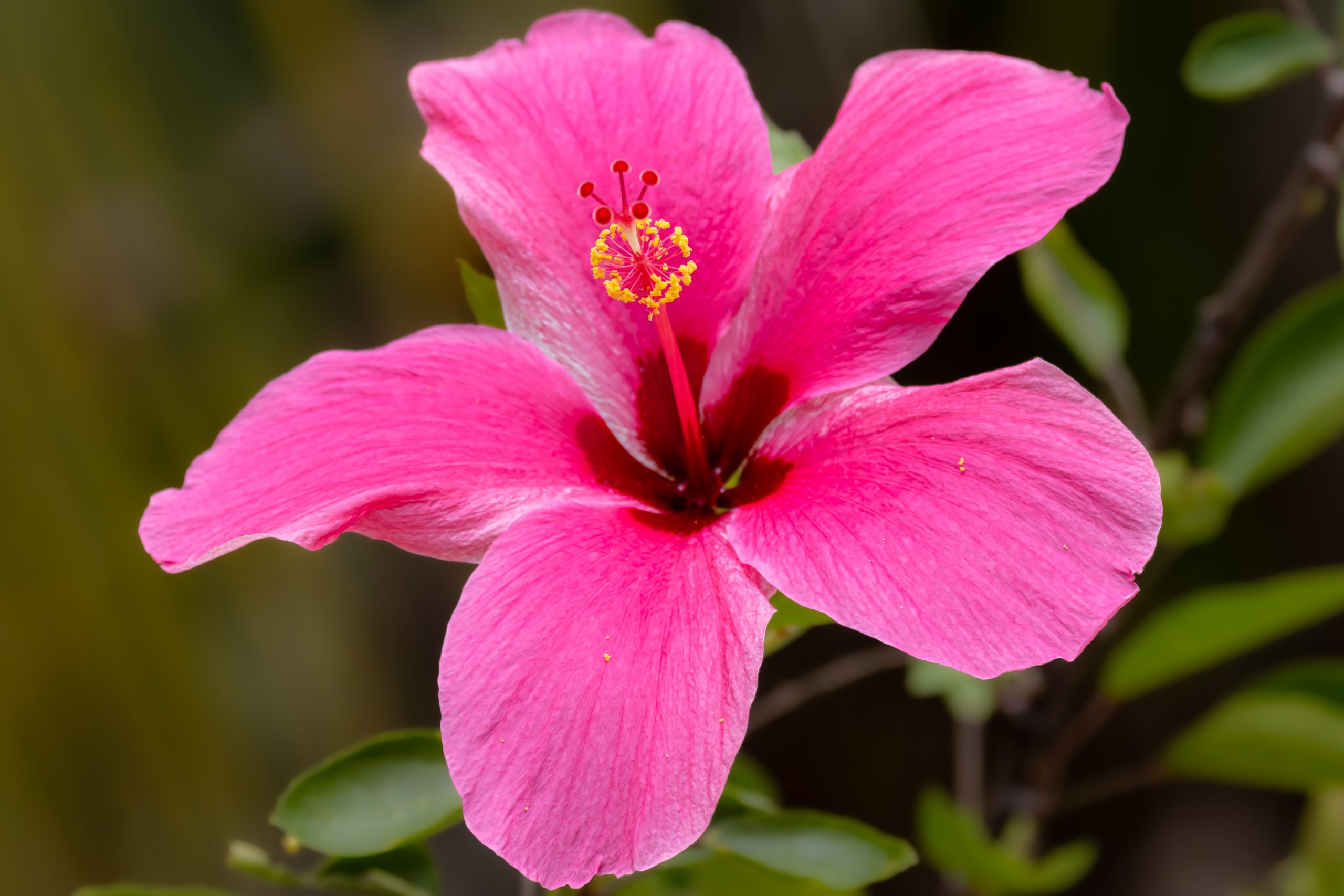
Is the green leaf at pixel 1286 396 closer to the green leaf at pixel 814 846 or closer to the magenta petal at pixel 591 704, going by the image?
the green leaf at pixel 814 846

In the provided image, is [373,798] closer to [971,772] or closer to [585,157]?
[585,157]

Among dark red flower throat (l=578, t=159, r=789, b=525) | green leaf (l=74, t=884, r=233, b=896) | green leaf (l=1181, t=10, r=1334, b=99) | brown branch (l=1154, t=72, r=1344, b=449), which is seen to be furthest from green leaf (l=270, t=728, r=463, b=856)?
green leaf (l=1181, t=10, r=1334, b=99)

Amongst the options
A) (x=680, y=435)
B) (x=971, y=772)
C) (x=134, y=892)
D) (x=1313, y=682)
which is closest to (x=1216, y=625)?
(x=1313, y=682)

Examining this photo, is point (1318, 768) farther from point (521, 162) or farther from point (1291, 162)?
point (1291, 162)

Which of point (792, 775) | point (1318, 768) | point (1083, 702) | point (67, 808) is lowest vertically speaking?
point (792, 775)

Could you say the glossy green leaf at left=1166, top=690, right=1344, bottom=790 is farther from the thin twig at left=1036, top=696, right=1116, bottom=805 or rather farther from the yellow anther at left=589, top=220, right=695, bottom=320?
the yellow anther at left=589, top=220, right=695, bottom=320

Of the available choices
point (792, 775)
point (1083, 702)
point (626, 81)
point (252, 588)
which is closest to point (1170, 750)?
point (1083, 702)

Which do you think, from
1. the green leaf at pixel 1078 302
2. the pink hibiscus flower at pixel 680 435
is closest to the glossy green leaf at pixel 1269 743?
the green leaf at pixel 1078 302
